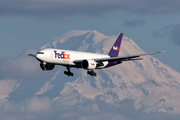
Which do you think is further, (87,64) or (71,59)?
(87,64)

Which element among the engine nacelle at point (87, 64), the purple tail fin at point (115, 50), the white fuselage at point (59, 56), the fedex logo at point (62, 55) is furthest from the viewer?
the purple tail fin at point (115, 50)

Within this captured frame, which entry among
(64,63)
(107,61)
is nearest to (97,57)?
(107,61)

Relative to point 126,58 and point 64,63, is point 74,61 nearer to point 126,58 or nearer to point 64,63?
point 64,63

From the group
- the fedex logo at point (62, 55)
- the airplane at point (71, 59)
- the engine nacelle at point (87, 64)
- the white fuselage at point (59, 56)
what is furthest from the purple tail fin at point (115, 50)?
the fedex logo at point (62, 55)

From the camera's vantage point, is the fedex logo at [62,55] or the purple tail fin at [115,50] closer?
the fedex logo at [62,55]

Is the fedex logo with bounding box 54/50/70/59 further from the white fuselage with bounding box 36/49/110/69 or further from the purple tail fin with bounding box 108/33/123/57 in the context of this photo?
the purple tail fin with bounding box 108/33/123/57

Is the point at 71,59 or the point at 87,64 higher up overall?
the point at 71,59

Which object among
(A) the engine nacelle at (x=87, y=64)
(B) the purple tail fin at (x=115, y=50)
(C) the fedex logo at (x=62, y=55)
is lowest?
(A) the engine nacelle at (x=87, y=64)

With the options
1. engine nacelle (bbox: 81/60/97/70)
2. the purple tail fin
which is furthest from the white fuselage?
the purple tail fin

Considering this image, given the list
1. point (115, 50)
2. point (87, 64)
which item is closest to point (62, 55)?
point (87, 64)

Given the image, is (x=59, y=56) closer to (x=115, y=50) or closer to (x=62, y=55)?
(x=62, y=55)

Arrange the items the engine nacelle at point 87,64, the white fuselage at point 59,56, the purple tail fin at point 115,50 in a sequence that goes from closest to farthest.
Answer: the white fuselage at point 59,56
the engine nacelle at point 87,64
the purple tail fin at point 115,50

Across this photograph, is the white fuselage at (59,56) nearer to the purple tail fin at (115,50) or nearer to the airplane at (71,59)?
the airplane at (71,59)

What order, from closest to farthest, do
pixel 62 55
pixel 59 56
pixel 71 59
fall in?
pixel 59 56 → pixel 62 55 → pixel 71 59
